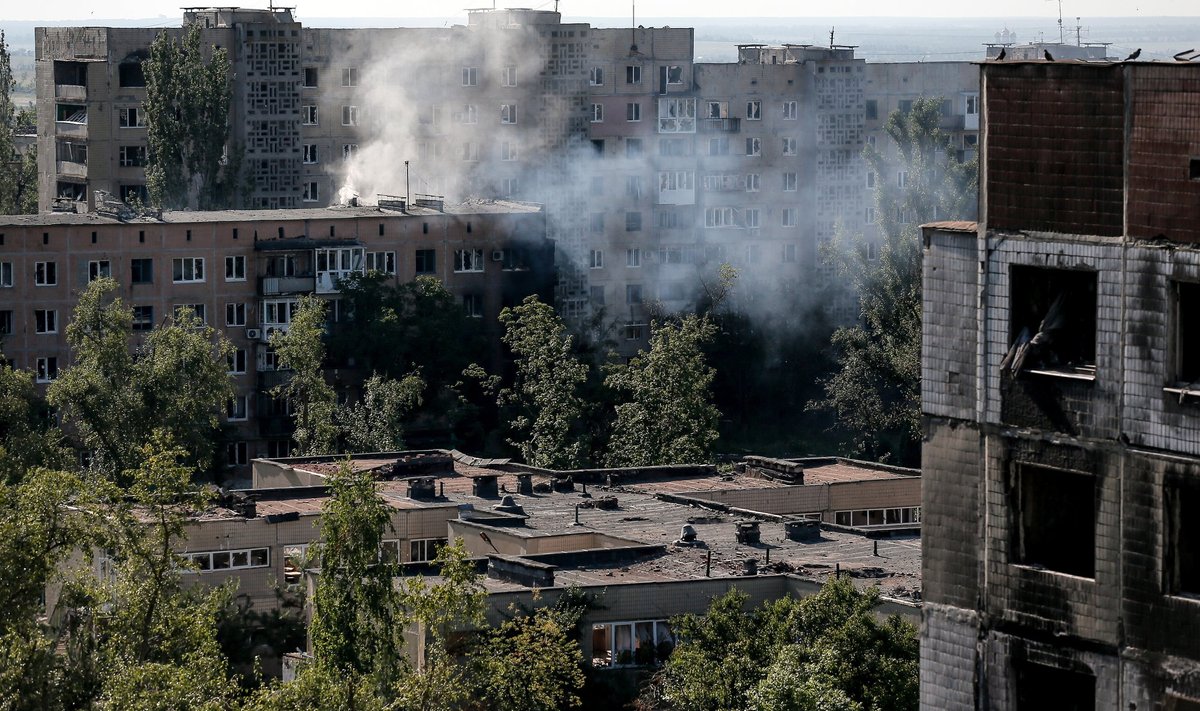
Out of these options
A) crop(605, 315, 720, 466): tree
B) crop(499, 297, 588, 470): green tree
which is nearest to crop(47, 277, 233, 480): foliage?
crop(499, 297, 588, 470): green tree

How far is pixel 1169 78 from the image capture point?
34.0 ft

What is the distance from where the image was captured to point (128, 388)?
61875mm

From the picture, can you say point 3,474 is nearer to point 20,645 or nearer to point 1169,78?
point 20,645

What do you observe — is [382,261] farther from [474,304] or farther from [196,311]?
[196,311]

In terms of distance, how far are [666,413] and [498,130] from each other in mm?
21343

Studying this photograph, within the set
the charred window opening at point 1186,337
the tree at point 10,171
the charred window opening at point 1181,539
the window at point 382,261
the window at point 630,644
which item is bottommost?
the window at point 630,644

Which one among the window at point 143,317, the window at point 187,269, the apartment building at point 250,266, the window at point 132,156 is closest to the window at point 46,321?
the apartment building at point 250,266

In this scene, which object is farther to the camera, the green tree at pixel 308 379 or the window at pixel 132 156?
the window at pixel 132 156

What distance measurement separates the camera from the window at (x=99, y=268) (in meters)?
69.9

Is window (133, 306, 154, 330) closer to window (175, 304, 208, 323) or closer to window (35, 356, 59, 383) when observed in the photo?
window (175, 304, 208, 323)

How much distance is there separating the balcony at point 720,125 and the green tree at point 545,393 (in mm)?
15718

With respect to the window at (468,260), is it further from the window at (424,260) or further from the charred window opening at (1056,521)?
the charred window opening at (1056,521)

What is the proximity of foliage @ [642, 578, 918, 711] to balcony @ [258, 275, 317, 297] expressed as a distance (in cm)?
3918

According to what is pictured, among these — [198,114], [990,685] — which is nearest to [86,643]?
[990,685]
